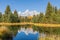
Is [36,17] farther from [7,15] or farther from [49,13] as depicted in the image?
[7,15]

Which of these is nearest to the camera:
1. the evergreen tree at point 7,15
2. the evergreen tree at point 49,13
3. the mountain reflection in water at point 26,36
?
the mountain reflection in water at point 26,36

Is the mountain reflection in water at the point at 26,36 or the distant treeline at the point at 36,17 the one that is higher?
the distant treeline at the point at 36,17

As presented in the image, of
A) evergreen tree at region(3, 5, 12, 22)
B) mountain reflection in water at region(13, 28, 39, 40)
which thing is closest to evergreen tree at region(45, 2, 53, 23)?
evergreen tree at region(3, 5, 12, 22)

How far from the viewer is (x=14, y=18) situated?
45.7ft

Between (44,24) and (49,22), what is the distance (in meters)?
0.50

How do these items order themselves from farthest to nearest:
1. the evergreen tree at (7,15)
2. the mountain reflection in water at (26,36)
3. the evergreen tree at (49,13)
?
the evergreen tree at (49,13)
the evergreen tree at (7,15)
the mountain reflection in water at (26,36)

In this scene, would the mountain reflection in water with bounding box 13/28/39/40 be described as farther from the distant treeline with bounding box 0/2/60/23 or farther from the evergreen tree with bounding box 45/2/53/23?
the evergreen tree with bounding box 45/2/53/23

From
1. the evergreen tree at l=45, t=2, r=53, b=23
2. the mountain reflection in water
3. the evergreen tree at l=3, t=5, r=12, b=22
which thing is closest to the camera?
the mountain reflection in water

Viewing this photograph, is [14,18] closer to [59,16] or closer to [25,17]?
[25,17]

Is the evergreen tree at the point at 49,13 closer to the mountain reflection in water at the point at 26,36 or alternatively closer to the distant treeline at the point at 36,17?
the distant treeline at the point at 36,17

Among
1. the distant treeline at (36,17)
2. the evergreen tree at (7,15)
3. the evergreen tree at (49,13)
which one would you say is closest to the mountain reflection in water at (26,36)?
the distant treeline at (36,17)

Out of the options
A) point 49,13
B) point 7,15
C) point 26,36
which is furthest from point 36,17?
point 26,36

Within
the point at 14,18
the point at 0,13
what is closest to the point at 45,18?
the point at 14,18

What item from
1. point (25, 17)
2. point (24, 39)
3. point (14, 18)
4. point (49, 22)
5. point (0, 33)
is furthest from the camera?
point (25, 17)
